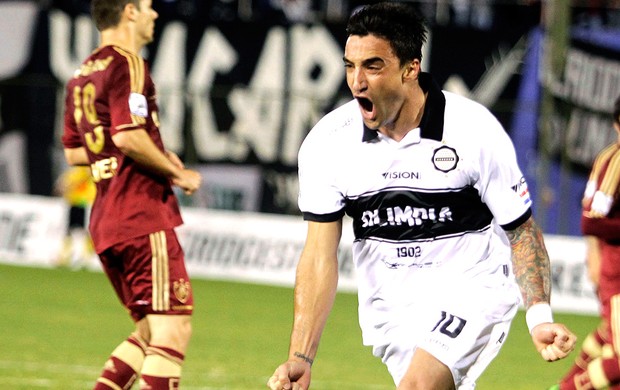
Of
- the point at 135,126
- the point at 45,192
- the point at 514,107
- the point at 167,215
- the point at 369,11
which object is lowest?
the point at 45,192

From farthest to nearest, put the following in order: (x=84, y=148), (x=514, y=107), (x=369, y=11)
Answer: (x=514, y=107) → (x=84, y=148) → (x=369, y=11)

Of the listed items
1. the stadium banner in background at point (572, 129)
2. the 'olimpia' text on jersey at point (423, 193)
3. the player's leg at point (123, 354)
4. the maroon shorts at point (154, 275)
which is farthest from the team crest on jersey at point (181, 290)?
the stadium banner in background at point (572, 129)

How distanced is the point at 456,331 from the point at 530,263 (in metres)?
0.40

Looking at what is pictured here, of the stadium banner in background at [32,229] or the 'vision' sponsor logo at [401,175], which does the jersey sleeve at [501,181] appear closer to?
the 'vision' sponsor logo at [401,175]

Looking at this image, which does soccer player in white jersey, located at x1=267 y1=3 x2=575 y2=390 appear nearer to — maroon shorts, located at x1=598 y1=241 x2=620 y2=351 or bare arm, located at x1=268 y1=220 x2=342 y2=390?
bare arm, located at x1=268 y1=220 x2=342 y2=390

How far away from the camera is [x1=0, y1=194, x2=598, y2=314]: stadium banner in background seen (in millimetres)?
16672

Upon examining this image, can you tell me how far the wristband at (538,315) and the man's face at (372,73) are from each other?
3.04 ft

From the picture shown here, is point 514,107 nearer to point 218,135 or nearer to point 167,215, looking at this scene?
point 218,135

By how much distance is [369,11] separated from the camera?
5.43 metres

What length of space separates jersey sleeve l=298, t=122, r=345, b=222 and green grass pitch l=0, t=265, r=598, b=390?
439 cm

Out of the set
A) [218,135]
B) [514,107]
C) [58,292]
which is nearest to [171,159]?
[58,292]

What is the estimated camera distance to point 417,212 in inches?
222

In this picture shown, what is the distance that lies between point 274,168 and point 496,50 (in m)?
3.58

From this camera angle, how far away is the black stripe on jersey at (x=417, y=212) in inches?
222
